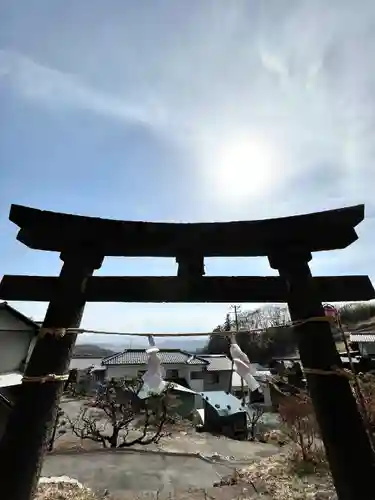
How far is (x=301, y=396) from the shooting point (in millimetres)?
10961

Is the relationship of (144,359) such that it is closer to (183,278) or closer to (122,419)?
(122,419)

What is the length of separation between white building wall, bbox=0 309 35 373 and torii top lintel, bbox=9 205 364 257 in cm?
893

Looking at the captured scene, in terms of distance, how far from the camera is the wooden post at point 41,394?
2398 mm

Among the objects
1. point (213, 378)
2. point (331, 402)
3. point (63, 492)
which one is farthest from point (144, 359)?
point (331, 402)

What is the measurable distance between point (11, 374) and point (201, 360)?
28150 mm

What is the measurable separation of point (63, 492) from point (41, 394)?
476cm

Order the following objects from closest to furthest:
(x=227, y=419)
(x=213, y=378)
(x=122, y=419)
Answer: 1. (x=122, y=419)
2. (x=227, y=419)
3. (x=213, y=378)

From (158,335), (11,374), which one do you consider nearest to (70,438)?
(11,374)

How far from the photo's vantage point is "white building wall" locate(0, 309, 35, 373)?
34.0 feet

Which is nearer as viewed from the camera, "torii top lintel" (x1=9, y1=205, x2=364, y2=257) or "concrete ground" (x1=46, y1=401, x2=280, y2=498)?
"torii top lintel" (x1=9, y1=205, x2=364, y2=257)

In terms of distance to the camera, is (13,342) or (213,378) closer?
(13,342)

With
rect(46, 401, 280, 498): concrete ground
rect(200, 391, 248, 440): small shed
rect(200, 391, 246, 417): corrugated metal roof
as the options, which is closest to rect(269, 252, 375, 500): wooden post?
rect(46, 401, 280, 498): concrete ground

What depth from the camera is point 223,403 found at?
2059cm

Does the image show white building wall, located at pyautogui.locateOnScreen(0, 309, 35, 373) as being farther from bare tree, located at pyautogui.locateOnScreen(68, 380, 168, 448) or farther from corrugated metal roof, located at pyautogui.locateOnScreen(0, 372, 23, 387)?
bare tree, located at pyautogui.locateOnScreen(68, 380, 168, 448)
